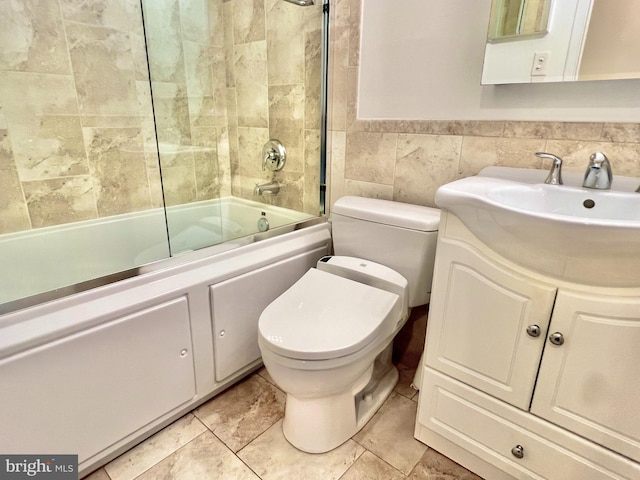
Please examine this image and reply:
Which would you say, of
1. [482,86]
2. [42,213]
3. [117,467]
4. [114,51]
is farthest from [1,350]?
[482,86]

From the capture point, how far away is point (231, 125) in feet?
6.90

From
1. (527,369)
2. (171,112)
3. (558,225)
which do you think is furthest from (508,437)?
(171,112)

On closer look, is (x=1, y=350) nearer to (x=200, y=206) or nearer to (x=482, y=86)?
(x=200, y=206)

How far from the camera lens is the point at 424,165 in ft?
4.58

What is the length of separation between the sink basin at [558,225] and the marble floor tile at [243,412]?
1000mm

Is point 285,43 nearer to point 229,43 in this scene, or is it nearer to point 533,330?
point 229,43

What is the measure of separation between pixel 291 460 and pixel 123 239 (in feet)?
3.93

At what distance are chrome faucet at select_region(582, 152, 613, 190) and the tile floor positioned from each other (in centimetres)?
96

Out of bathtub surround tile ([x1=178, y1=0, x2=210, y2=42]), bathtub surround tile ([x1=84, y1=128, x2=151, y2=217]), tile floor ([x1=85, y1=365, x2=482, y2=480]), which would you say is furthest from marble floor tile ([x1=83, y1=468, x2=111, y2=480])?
bathtub surround tile ([x1=178, y1=0, x2=210, y2=42])

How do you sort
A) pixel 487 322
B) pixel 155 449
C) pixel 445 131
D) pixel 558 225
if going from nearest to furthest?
1. pixel 558 225
2. pixel 487 322
3. pixel 155 449
4. pixel 445 131

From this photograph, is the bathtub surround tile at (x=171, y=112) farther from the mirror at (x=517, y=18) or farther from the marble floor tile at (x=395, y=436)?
the marble floor tile at (x=395, y=436)

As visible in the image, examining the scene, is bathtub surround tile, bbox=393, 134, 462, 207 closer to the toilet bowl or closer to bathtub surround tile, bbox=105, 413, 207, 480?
the toilet bowl

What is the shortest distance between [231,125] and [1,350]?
158 cm

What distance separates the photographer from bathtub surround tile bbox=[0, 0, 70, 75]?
4.67 ft
